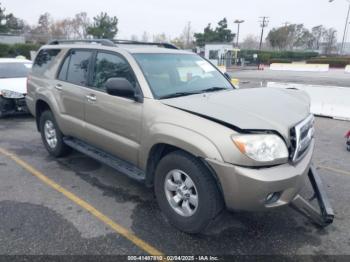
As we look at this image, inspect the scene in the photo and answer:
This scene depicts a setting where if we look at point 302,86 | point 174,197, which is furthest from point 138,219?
point 302,86

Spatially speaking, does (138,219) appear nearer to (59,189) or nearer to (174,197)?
(174,197)

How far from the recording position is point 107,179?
4359mm

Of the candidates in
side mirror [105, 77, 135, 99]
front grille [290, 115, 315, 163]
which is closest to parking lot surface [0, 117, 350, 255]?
front grille [290, 115, 315, 163]

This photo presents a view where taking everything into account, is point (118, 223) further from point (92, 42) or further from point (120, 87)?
point (92, 42)

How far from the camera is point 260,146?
2.55 meters

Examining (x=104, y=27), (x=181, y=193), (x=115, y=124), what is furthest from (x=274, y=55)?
(x=181, y=193)

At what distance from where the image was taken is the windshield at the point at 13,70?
8.52 meters

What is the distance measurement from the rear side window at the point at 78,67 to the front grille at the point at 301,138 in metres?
2.74

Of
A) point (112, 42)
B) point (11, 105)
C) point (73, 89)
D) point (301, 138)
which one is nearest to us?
→ point (301, 138)

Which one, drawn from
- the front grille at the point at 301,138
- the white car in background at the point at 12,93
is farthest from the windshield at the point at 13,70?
the front grille at the point at 301,138

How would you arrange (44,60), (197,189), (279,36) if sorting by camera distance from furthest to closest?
1. (279,36)
2. (44,60)
3. (197,189)

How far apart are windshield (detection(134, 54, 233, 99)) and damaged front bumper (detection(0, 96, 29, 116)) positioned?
17.7 ft

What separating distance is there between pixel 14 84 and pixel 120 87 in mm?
6023

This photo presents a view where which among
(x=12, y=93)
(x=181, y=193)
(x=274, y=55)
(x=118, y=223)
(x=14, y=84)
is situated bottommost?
(x=118, y=223)
